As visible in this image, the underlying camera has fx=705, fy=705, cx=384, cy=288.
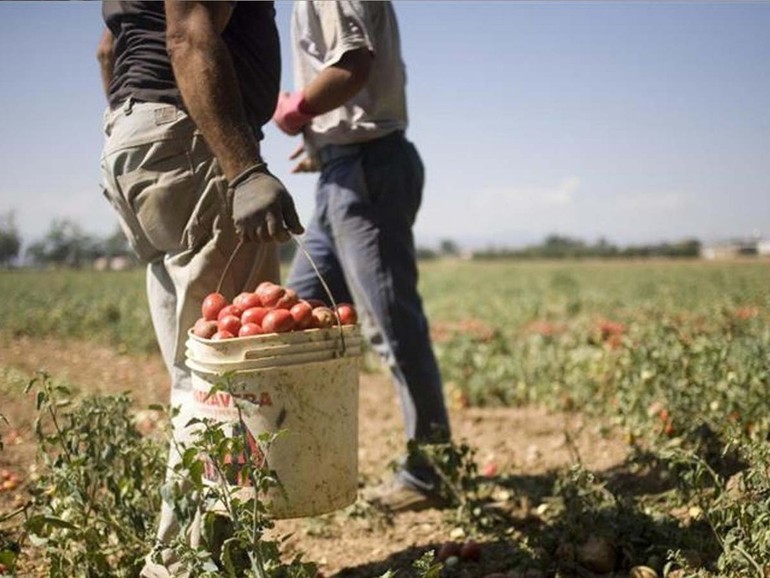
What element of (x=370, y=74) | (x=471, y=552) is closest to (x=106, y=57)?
(x=370, y=74)

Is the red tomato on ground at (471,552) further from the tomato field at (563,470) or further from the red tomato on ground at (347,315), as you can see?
the red tomato on ground at (347,315)

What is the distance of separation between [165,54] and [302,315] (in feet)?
3.12

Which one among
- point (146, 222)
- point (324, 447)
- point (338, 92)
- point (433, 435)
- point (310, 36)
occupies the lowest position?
point (433, 435)

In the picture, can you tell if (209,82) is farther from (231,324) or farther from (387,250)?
(387,250)

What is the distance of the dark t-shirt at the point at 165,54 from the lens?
2188 millimetres

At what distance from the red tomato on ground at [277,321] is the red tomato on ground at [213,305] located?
0.19 metres

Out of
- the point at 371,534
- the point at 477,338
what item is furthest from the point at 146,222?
the point at 477,338

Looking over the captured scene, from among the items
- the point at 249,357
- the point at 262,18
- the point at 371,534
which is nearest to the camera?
the point at 249,357

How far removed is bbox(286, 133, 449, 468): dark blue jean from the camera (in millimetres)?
2898

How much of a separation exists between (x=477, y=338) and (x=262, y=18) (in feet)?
17.4

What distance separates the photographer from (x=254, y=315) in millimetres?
1905

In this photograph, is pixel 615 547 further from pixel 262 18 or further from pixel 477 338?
pixel 477 338

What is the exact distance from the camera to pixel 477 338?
725cm

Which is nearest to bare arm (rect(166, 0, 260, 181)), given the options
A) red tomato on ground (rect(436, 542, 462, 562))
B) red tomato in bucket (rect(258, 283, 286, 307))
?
red tomato in bucket (rect(258, 283, 286, 307))
